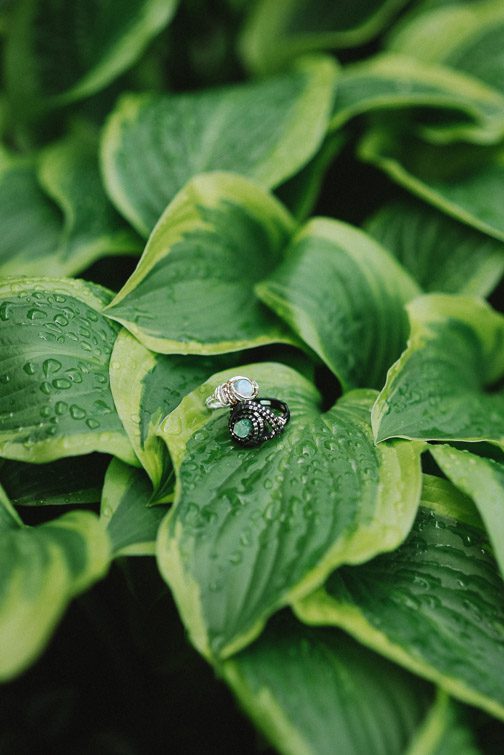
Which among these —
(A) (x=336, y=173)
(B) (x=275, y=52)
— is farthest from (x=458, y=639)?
(B) (x=275, y=52)

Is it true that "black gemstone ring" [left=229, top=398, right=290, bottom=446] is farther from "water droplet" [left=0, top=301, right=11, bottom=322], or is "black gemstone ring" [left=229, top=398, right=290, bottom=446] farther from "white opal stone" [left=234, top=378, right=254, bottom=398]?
"water droplet" [left=0, top=301, right=11, bottom=322]

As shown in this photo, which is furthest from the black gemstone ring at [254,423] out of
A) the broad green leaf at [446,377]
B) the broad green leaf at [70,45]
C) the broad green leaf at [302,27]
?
the broad green leaf at [302,27]

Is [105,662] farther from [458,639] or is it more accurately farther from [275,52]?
[275,52]

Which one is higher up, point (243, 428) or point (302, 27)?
point (302, 27)

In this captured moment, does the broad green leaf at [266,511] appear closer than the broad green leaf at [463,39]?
Yes

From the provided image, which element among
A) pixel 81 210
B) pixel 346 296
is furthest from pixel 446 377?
pixel 81 210

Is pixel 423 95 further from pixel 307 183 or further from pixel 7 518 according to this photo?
pixel 7 518

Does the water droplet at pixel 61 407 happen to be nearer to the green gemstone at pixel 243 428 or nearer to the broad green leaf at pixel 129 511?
the broad green leaf at pixel 129 511
